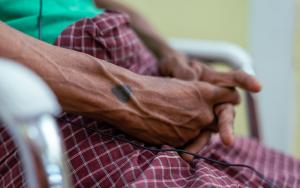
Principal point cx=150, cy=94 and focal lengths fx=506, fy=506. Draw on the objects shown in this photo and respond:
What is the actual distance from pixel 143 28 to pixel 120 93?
0.45m

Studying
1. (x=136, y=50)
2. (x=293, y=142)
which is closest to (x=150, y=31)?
(x=136, y=50)

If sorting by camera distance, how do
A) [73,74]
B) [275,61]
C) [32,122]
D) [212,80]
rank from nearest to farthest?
[32,122], [73,74], [212,80], [275,61]

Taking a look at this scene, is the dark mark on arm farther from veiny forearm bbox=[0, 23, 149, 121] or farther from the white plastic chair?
the white plastic chair

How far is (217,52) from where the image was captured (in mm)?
1260

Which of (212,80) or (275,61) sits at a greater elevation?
(212,80)

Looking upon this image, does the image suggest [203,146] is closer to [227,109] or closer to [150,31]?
[227,109]

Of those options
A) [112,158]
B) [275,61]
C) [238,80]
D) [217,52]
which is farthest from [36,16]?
[275,61]

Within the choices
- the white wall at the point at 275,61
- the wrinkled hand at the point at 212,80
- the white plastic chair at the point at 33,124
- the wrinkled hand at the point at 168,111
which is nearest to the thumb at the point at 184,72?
the wrinkled hand at the point at 212,80

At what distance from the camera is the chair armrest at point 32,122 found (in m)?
0.45

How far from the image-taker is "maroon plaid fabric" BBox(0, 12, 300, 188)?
73 cm

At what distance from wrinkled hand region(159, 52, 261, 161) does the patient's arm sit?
0.02 m

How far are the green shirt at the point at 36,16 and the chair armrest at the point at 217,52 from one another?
0.41m

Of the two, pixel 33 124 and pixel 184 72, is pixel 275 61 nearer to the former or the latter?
pixel 184 72

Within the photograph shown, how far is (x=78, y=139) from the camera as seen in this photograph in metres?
0.79
